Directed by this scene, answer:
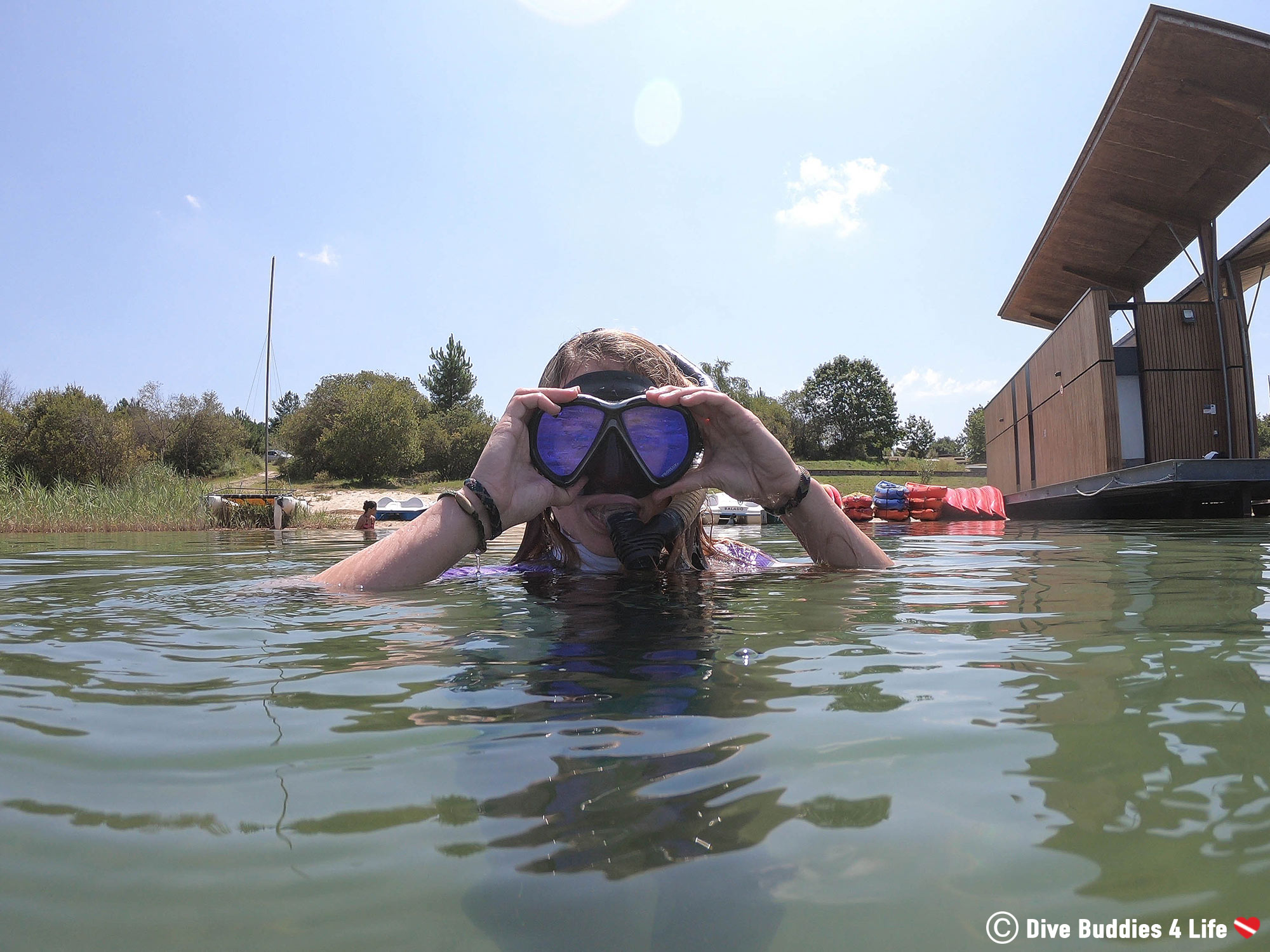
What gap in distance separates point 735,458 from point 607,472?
0.53 metres

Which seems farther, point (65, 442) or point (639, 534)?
point (65, 442)

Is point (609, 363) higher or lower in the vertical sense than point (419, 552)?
higher

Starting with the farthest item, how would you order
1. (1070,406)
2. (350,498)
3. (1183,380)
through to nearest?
(350,498) < (1070,406) < (1183,380)

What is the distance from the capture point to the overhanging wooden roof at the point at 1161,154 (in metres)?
8.20

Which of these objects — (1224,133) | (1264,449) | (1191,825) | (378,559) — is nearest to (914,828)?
(1191,825)

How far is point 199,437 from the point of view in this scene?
32250 mm

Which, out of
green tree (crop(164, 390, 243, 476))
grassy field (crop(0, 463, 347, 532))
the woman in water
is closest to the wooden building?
the woman in water

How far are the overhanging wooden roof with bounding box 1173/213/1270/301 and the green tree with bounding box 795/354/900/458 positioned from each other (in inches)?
1484

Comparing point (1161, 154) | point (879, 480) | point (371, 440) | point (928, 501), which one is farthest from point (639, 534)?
point (371, 440)

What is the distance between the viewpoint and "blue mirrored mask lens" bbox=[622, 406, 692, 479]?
2.56m

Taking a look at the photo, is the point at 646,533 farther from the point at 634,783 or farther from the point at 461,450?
the point at 461,450

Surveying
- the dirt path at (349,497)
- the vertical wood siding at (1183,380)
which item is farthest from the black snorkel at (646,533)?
the dirt path at (349,497)

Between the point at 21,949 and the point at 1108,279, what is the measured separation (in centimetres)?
1778

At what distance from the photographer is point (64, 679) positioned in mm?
1519
